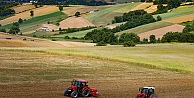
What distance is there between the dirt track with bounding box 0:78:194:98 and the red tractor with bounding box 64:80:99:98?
0.57 meters

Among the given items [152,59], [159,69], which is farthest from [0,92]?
[152,59]

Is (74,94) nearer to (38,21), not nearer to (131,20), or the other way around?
(131,20)

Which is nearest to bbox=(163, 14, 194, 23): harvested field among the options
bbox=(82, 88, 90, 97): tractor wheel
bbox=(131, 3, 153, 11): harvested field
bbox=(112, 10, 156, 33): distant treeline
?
bbox=(112, 10, 156, 33): distant treeline

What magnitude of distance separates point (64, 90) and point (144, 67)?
69.9 ft

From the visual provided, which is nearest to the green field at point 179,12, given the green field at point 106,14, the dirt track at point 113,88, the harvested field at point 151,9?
the harvested field at point 151,9

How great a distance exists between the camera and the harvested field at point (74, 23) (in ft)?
521

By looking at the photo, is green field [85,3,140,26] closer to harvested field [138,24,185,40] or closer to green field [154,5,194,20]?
green field [154,5,194,20]

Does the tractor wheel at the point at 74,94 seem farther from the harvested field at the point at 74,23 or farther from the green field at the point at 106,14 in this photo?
the green field at the point at 106,14

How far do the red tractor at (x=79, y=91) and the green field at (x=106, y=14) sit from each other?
419 feet

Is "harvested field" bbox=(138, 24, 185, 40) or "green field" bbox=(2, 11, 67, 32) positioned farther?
"green field" bbox=(2, 11, 67, 32)

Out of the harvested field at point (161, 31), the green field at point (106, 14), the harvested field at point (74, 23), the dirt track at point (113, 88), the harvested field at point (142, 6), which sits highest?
the harvested field at point (142, 6)

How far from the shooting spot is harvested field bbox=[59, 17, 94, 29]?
521 feet

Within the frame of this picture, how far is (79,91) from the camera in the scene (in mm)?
34594

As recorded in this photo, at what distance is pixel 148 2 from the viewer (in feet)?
638
